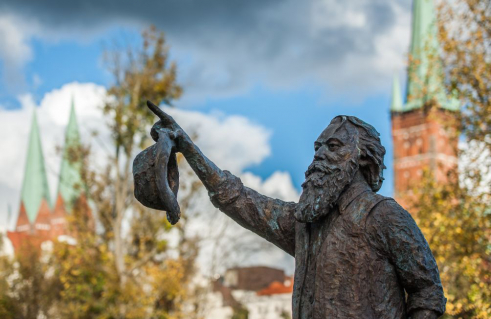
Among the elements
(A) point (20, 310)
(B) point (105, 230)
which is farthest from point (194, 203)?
(A) point (20, 310)

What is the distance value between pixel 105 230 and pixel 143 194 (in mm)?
23187

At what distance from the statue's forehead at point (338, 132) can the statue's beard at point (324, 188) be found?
0.54ft

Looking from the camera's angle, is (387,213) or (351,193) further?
(351,193)

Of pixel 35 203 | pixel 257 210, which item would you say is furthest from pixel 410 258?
pixel 35 203

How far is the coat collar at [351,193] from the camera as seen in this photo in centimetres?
449

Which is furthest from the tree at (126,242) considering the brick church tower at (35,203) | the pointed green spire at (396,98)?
the pointed green spire at (396,98)

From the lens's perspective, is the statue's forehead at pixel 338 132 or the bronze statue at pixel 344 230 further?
the statue's forehead at pixel 338 132

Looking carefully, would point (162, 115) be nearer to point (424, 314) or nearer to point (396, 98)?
point (424, 314)

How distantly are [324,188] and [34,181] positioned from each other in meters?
72.5

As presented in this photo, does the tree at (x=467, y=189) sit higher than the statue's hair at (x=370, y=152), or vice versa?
the tree at (x=467, y=189)

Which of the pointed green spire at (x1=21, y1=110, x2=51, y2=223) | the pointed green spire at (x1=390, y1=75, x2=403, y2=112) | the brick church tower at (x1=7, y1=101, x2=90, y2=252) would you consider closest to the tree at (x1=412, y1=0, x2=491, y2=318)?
the brick church tower at (x1=7, y1=101, x2=90, y2=252)

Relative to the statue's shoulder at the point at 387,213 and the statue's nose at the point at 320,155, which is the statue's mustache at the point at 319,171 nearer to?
the statue's nose at the point at 320,155

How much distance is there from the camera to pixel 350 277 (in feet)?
14.1

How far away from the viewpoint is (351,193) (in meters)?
4.53
